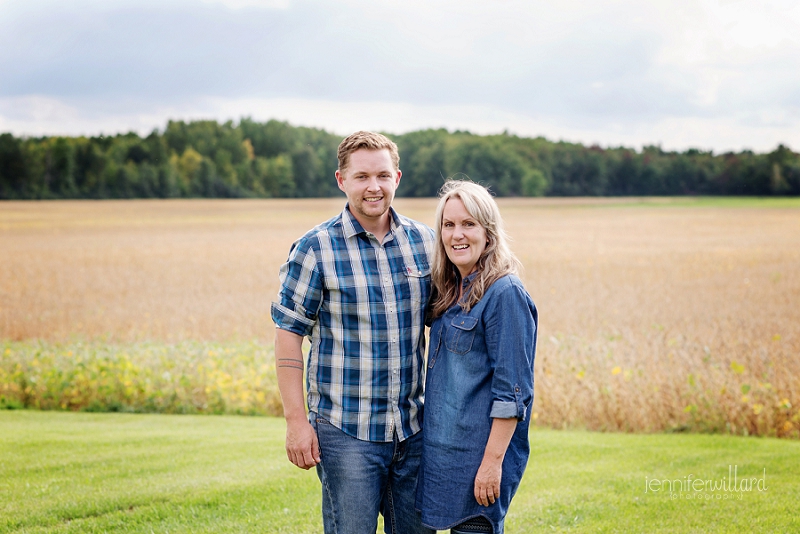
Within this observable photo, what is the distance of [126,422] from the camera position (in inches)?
255

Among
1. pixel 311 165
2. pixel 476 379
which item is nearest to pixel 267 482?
pixel 476 379

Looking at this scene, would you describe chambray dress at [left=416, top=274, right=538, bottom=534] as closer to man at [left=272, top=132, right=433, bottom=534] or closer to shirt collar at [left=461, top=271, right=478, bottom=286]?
shirt collar at [left=461, top=271, right=478, bottom=286]

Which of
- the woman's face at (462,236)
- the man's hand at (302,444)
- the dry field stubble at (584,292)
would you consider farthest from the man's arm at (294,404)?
the dry field stubble at (584,292)

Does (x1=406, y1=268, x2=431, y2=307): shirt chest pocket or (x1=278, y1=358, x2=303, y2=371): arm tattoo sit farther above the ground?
(x1=406, y1=268, x2=431, y2=307): shirt chest pocket

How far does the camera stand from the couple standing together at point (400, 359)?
2303 mm

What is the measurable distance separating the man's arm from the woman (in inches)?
16.0

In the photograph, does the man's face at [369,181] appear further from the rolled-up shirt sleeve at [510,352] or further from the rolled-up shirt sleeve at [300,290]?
the rolled-up shirt sleeve at [510,352]

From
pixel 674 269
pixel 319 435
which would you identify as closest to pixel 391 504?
pixel 319 435

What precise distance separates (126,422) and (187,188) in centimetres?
2160

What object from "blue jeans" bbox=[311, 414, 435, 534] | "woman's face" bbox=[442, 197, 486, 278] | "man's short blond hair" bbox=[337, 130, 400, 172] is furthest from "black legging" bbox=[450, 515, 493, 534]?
"man's short blond hair" bbox=[337, 130, 400, 172]

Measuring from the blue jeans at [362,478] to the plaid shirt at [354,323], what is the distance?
0.14ft

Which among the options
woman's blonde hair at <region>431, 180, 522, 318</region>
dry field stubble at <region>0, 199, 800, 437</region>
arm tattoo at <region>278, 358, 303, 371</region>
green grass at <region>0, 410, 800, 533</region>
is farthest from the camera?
dry field stubble at <region>0, 199, 800, 437</region>

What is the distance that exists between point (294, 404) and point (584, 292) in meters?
10.7

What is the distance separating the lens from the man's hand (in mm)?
2395
